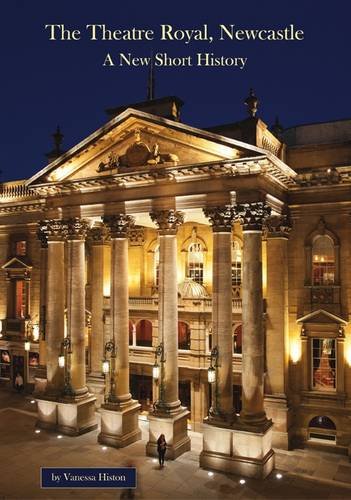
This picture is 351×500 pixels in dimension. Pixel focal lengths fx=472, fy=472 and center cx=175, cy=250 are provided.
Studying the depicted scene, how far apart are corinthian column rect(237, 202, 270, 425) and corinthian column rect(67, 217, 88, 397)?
1016 centimetres

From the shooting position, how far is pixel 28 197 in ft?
113

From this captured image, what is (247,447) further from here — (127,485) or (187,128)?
(187,128)

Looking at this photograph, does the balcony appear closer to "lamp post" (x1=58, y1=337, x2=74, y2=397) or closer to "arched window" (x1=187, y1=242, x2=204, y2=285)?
"arched window" (x1=187, y1=242, x2=204, y2=285)

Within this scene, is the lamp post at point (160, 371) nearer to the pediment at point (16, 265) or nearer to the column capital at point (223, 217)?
the column capital at point (223, 217)

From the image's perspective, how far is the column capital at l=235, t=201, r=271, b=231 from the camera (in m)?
21.9

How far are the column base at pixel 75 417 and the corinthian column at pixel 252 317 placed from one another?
997 centimetres

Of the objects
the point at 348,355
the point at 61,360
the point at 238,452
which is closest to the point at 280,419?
the point at 238,452

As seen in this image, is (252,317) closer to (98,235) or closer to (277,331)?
(277,331)

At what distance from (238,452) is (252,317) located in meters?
6.05

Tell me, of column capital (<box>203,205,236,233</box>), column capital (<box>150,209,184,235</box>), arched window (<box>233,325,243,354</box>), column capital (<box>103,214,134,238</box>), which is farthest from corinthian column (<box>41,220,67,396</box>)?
arched window (<box>233,325,243,354</box>)

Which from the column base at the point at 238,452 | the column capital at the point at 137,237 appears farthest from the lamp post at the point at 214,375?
the column capital at the point at 137,237

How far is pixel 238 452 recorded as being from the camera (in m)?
21.2

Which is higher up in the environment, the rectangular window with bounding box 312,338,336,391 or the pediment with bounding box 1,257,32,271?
the pediment with bounding box 1,257,32,271

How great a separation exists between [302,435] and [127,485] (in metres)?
10.7
